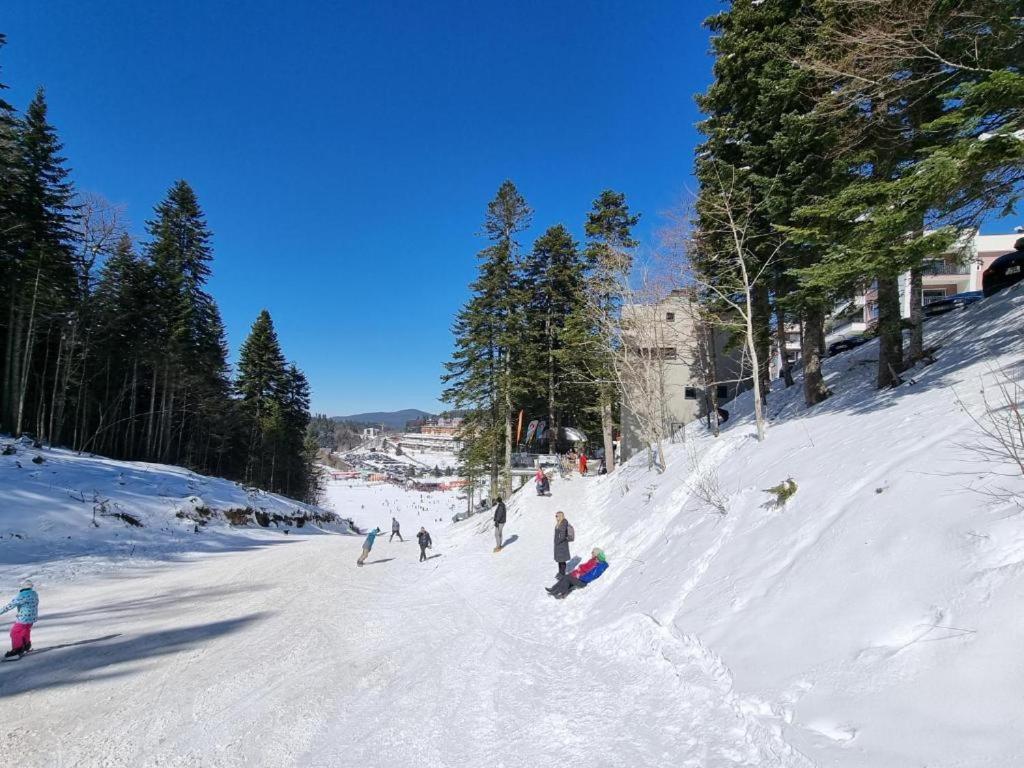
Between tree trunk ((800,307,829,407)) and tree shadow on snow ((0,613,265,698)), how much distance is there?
14600 millimetres

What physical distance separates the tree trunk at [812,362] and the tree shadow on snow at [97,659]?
1460 cm

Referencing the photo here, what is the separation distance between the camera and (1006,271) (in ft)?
48.5

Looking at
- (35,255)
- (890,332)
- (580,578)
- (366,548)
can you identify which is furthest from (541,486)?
(35,255)

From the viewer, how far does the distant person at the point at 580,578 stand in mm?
9387

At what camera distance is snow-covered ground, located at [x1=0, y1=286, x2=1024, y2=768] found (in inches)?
135

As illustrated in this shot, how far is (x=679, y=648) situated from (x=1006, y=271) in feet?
58.6

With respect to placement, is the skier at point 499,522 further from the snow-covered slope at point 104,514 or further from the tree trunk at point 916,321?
the tree trunk at point 916,321

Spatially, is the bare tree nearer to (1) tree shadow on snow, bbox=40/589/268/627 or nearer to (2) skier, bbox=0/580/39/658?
(1) tree shadow on snow, bbox=40/589/268/627

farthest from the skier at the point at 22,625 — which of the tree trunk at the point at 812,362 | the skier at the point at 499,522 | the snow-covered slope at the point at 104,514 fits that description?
the tree trunk at the point at 812,362

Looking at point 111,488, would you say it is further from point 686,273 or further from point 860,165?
point 860,165

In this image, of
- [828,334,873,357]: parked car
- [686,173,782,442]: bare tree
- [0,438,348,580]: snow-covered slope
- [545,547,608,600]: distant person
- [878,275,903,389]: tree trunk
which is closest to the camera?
[545,547,608,600]: distant person

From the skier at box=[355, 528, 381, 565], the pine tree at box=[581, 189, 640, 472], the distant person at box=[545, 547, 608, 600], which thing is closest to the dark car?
the pine tree at box=[581, 189, 640, 472]

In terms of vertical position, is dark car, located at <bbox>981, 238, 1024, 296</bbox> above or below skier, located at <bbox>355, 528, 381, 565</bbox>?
above

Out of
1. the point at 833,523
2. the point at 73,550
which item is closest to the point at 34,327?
the point at 73,550
